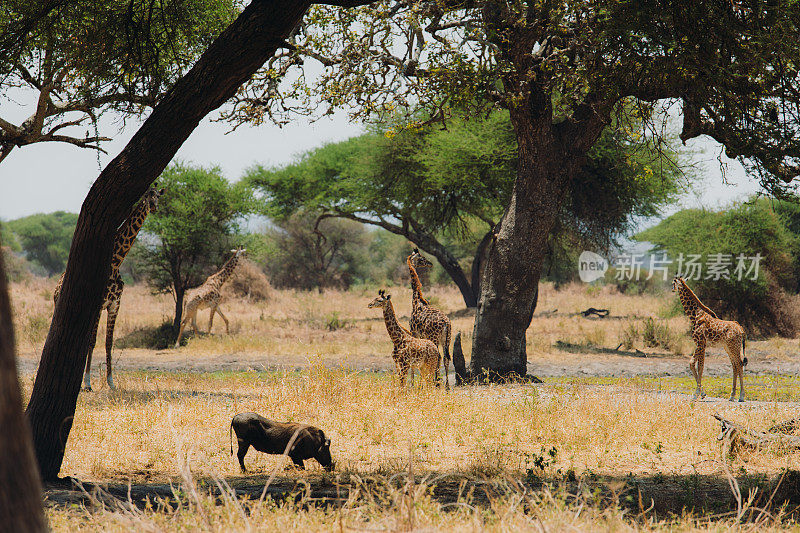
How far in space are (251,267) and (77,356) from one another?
2786 centimetres

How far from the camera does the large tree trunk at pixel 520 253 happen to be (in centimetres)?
1178

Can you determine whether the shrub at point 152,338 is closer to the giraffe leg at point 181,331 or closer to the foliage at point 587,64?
the giraffe leg at point 181,331

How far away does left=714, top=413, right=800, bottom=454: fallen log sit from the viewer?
21.7 feet

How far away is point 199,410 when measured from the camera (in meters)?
8.03

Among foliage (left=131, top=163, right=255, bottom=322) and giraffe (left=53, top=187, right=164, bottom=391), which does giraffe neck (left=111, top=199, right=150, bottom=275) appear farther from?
foliage (left=131, top=163, right=255, bottom=322)

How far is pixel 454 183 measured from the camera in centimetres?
2195

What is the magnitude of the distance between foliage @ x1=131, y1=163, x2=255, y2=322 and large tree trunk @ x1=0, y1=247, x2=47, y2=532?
17.9 meters

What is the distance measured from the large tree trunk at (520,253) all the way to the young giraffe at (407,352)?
2813 millimetres

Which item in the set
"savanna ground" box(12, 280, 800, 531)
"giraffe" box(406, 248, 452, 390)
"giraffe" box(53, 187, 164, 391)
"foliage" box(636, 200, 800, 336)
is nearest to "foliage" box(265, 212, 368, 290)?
"foliage" box(636, 200, 800, 336)

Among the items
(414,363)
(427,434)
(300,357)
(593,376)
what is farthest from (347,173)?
(427,434)

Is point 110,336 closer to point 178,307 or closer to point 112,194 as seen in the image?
point 112,194

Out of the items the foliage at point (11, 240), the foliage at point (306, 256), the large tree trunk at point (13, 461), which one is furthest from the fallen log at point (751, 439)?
the foliage at point (11, 240)

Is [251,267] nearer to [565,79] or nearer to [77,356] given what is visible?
[565,79]

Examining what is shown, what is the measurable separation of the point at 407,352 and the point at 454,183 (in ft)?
44.8
